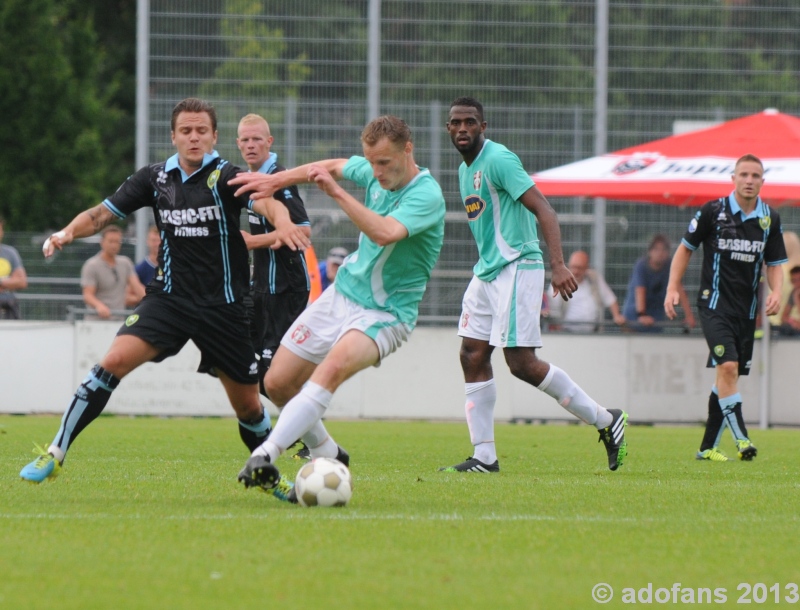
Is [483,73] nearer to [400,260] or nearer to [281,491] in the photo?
[400,260]

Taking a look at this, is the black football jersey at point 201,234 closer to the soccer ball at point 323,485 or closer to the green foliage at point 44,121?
the soccer ball at point 323,485

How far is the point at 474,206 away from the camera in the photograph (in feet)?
30.0

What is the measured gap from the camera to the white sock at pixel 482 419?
366 inches

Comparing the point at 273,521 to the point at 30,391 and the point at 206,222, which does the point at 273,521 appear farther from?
the point at 30,391

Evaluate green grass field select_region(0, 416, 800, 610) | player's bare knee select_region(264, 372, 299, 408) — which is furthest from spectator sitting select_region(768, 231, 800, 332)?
player's bare knee select_region(264, 372, 299, 408)

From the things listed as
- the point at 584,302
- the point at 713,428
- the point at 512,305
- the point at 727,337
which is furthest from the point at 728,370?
the point at 584,302

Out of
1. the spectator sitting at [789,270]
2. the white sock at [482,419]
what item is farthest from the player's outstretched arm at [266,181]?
the spectator sitting at [789,270]

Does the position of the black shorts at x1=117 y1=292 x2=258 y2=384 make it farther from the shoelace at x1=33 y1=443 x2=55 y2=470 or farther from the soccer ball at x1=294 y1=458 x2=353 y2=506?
the soccer ball at x1=294 y1=458 x2=353 y2=506

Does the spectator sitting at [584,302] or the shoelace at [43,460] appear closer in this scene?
the shoelace at [43,460]

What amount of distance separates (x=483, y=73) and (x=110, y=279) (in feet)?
20.4

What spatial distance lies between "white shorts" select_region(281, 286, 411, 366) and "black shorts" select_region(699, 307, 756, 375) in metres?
4.24

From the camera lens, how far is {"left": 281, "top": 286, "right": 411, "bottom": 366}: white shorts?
7188mm

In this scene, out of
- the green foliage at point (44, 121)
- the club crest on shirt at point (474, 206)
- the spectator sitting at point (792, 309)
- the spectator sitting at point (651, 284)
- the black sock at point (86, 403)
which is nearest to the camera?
the black sock at point (86, 403)

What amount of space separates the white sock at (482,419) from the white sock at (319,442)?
177 centimetres
